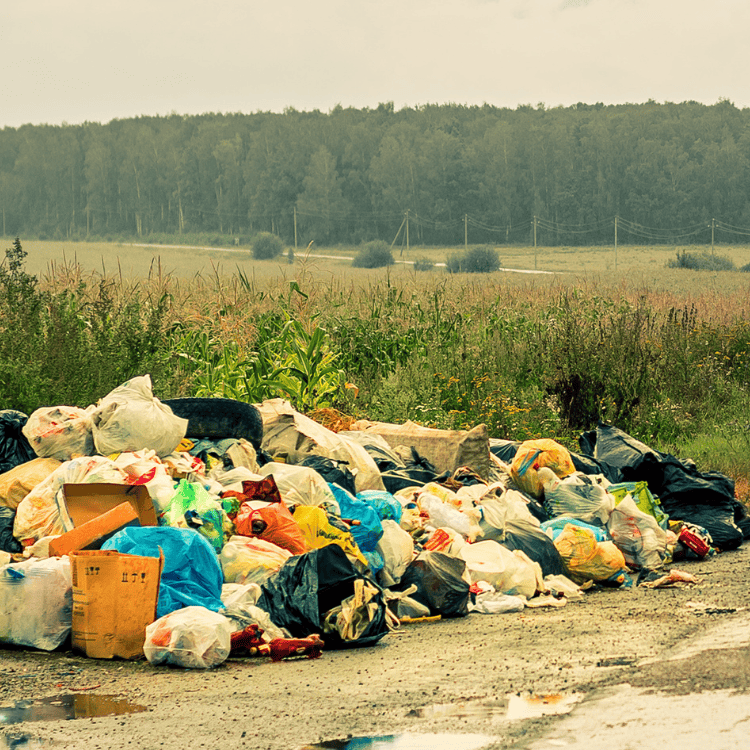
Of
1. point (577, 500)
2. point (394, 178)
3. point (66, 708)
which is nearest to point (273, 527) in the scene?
point (66, 708)

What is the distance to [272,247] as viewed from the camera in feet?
208

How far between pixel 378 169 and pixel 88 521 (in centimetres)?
8056

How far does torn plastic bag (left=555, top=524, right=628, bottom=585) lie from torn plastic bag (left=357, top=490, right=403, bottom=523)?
45.4 inches

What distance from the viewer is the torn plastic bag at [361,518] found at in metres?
6.10

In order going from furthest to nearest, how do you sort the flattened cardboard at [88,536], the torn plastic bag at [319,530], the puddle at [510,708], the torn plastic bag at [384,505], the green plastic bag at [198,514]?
the torn plastic bag at [384,505] → the torn plastic bag at [319,530] → the green plastic bag at [198,514] → the flattened cardboard at [88,536] → the puddle at [510,708]

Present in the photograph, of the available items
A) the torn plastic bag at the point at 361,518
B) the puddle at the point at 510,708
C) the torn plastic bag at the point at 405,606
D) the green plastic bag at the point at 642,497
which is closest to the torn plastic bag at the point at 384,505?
the torn plastic bag at the point at 361,518

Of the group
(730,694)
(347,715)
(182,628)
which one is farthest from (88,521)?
(730,694)

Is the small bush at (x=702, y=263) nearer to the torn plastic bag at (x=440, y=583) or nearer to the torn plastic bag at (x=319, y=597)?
the torn plastic bag at (x=440, y=583)

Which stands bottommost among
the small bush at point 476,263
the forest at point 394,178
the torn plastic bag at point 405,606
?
the torn plastic bag at point 405,606

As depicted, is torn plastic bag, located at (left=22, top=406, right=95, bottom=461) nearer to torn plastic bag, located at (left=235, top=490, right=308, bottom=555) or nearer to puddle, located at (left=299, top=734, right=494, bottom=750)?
torn plastic bag, located at (left=235, top=490, right=308, bottom=555)

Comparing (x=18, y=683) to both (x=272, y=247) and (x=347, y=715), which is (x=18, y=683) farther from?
(x=272, y=247)

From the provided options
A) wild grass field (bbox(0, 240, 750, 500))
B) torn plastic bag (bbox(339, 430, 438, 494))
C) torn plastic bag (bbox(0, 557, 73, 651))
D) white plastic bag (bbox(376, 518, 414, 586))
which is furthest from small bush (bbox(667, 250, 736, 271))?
torn plastic bag (bbox(0, 557, 73, 651))

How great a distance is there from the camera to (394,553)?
6.09 metres

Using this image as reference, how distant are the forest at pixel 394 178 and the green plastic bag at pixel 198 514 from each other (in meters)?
71.0
